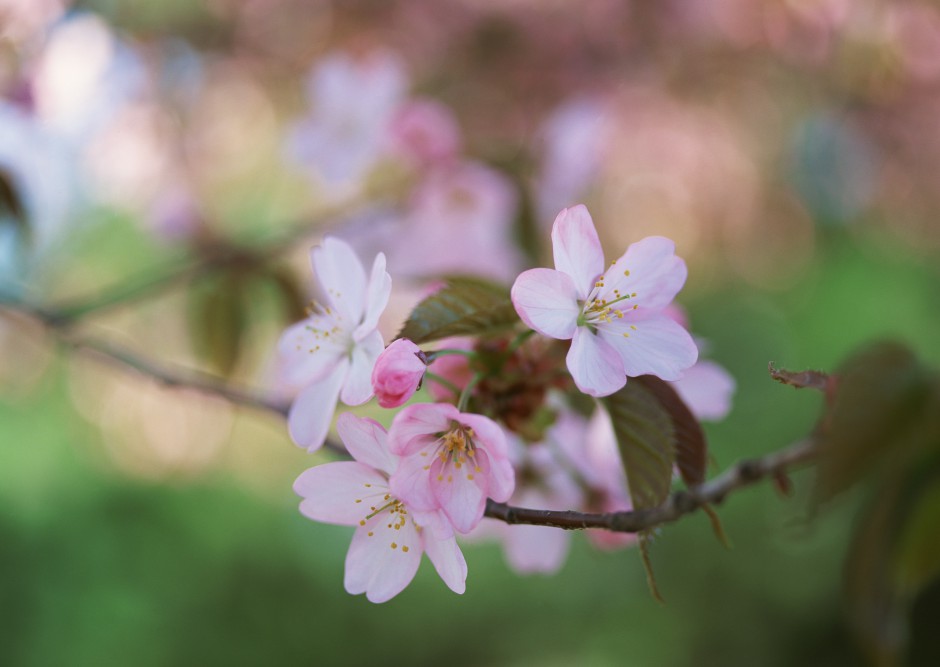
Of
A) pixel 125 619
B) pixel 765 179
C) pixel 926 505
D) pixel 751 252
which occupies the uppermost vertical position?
pixel 926 505

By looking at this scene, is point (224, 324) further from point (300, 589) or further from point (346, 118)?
point (300, 589)

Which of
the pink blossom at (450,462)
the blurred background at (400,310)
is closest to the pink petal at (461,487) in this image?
the pink blossom at (450,462)

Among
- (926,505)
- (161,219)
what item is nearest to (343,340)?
(926,505)

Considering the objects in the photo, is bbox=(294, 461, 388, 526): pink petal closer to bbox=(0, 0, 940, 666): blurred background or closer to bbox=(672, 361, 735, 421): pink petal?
bbox=(672, 361, 735, 421): pink petal

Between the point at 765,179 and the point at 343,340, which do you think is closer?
the point at 343,340

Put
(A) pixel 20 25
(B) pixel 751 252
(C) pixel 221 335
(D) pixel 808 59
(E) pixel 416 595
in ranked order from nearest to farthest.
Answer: (C) pixel 221 335
(A) pixel 20 25
(D) pixel 808 59
(E) pixel 416 595
(B) pixel 751 252

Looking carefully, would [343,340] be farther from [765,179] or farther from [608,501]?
[765,179]

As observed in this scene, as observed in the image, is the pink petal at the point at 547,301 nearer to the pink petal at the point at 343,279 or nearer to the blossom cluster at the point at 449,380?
the blossom cluster at the point at 449,380
